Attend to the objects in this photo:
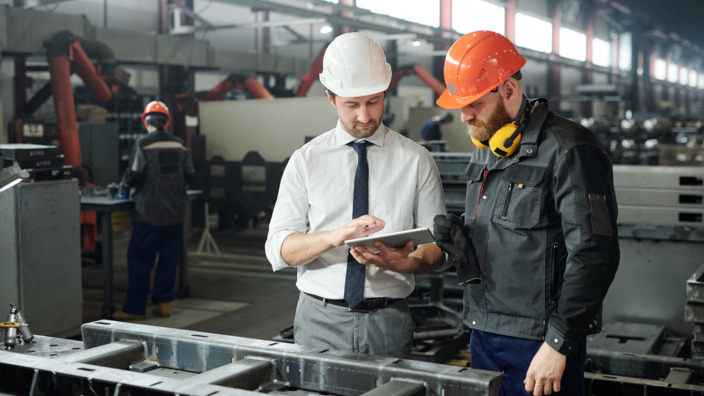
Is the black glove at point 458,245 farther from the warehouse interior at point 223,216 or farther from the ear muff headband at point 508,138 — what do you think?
the warehouse interior at point 223,216

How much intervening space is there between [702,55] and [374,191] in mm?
39702

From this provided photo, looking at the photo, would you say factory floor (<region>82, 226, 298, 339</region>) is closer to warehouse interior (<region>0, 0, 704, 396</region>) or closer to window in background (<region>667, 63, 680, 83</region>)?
warehouse interior (<region>0, 0, 704, 396</region>)

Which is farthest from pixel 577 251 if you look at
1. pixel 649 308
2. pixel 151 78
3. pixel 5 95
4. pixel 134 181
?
pixel 151 78

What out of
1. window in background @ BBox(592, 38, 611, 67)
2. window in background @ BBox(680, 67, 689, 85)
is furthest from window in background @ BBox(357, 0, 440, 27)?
window in background @ BBox(680, 67, 689, 85)

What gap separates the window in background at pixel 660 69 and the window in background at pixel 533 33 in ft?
44.8

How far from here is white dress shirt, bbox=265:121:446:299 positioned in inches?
84.7

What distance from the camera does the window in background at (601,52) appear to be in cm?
2482

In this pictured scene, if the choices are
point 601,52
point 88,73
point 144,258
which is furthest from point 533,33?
point 144,258

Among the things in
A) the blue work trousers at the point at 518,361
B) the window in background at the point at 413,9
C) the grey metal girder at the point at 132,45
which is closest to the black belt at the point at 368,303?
the blue work trousers at the point at 518,361

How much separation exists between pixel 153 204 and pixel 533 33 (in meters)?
16.3

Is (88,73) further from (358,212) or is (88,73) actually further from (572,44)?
(572,44)

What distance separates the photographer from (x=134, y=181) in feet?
18.1

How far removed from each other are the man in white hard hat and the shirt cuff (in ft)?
1.41

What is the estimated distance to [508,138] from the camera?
6.52 feet
